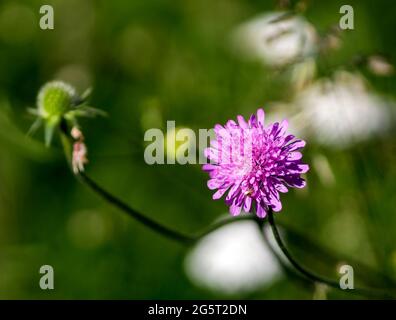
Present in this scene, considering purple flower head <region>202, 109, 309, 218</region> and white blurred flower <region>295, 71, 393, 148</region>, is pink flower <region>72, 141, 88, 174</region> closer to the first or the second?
purple flower head <region>202, 109, 309, 218</region>

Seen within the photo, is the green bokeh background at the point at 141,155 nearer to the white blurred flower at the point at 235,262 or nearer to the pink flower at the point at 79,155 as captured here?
the white blurred flower at the point at 235,262

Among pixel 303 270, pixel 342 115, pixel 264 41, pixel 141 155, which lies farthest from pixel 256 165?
pixel 264 41

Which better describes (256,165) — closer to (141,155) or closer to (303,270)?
(303,270)

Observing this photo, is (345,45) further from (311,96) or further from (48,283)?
(48,283)

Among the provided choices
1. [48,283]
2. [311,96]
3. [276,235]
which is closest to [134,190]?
[48,283]

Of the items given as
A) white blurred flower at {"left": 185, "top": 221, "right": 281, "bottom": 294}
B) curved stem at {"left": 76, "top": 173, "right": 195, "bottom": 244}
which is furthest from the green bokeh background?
curved stem at {"left": 76, "top": 173, "right": 195, "bottom": 244}

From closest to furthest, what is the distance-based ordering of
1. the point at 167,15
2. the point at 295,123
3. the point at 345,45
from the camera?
1. the point at 295,123
2. the point at 345,45
3. the point at 167,15
